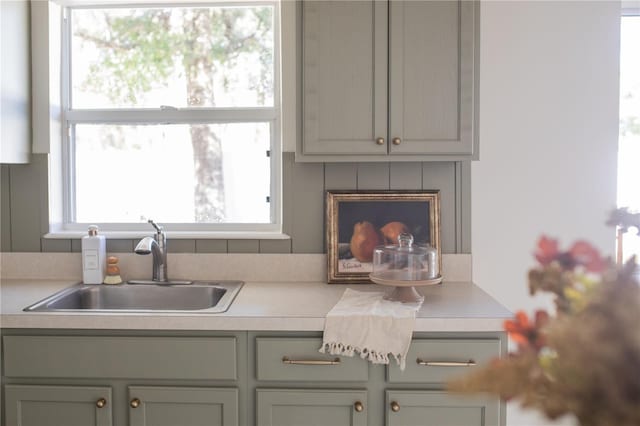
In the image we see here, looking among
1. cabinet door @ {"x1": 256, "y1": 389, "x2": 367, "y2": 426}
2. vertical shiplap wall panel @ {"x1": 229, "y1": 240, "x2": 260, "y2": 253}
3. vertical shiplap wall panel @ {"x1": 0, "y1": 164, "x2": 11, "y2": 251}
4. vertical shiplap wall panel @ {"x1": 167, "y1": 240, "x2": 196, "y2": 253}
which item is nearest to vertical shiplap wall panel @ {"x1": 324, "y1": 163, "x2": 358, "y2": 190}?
vertical shiplap wall panel @ {"x1": 229, "y1": 240, "x2": 260, "y2": 253}

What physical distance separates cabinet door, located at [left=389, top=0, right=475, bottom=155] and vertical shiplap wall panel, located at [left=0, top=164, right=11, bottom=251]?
5.65 ft

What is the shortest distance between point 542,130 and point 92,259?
2006mm

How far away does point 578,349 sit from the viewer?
0.53 metres

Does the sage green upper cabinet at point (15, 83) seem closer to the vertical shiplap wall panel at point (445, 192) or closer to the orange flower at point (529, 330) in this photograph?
the vertical shiplap wall panel at point (445, 192)

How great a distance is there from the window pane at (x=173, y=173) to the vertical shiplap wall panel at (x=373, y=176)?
1.44ft

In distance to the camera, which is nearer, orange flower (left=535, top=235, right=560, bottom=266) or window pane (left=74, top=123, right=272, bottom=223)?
orange flower (left=535, top=235, right=560, bottom=266)

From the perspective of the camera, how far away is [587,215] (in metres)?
2.39

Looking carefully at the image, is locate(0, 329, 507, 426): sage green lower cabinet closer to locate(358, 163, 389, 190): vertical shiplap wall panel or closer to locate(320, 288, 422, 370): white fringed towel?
locate(320, 288, 422, 370): white fringed towel

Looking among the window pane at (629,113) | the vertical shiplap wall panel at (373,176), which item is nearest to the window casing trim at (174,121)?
the vertical shiplap wall panel at (373,176)

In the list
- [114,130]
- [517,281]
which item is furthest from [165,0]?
[517,281]

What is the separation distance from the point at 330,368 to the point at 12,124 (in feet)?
5.37

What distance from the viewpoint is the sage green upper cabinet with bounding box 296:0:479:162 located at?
2092mm

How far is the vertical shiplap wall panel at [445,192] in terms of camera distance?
2.39 meters

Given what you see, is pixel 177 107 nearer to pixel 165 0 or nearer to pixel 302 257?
pixel 165 0
